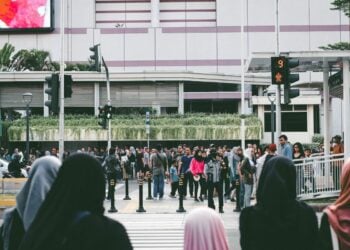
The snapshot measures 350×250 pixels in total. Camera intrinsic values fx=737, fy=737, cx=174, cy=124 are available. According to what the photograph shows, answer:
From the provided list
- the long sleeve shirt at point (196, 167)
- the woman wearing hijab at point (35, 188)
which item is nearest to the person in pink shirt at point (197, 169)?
the long sleeve shirt at point (196, 167)

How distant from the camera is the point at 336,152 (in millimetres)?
21734

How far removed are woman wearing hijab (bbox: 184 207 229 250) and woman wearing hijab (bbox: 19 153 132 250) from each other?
3.78 feet

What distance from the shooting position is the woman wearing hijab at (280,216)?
4906mm

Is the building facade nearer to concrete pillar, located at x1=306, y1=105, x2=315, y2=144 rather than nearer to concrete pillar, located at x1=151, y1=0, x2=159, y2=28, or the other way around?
concrete pillar, located at x1=151, y1=0, x2=159, y2=28

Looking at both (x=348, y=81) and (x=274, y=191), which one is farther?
(x=348, y=81)

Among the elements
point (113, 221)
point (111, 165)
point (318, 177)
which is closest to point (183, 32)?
point (111, 165)

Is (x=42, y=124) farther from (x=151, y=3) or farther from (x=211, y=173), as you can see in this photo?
(x=211, y=173)

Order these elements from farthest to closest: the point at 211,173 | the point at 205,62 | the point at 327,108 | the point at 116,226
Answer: the point at 205,62, the point at 327,108, the point at 211,173, the point at 116,226

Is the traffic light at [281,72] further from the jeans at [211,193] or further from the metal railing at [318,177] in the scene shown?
the jeans at [211,193]

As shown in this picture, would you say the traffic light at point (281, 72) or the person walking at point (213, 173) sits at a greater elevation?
the traffic light at point (281, 72)

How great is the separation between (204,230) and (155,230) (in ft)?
35.6

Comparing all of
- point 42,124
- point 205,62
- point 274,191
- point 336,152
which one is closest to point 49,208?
point 274,191

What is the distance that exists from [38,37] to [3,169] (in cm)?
3862

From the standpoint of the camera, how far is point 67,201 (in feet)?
12.8
